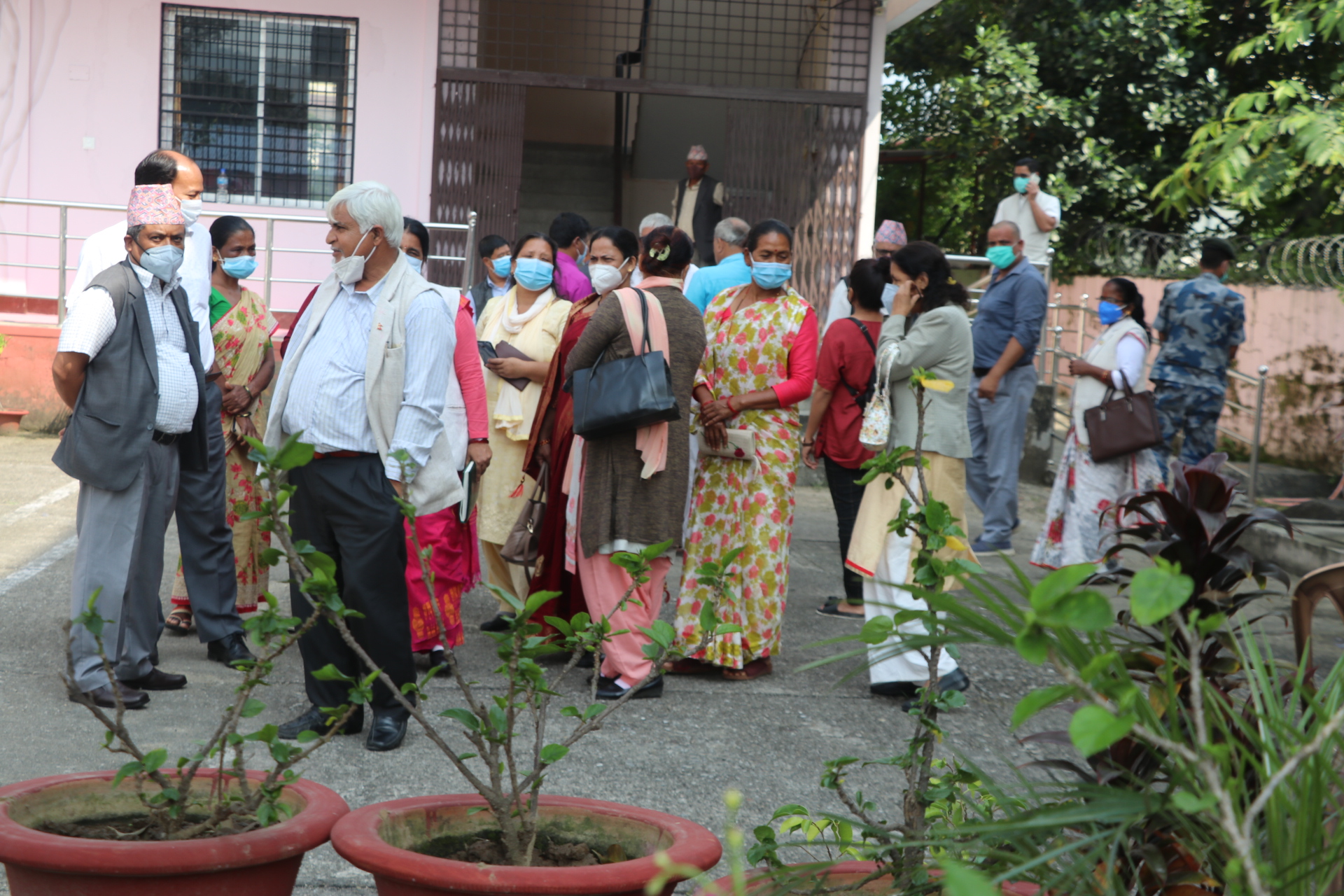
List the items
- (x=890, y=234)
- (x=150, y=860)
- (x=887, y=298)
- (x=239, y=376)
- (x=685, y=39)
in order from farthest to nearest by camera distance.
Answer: (x=685, y=39), (x=890, y=234), (x=887, y=298), (x=239, y=376), (x=150, y=860)

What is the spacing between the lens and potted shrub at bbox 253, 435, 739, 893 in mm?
2230

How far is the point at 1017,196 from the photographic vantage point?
11.3 m

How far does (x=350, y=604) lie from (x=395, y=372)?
0.77 meters

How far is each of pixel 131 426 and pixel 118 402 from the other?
0.09 metres

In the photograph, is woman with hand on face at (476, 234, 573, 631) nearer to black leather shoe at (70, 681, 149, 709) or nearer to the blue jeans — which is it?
black leather shoe at (70, 681, 149, 709)

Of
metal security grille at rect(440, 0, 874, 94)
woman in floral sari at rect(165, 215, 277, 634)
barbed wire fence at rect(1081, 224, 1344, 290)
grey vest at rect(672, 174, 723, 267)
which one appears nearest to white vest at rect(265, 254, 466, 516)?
woman in floral sari at rect(165, 215, 277, 634)

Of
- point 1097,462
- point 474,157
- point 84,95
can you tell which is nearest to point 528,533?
point 1097,462

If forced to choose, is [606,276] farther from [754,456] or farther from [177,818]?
[177,818]

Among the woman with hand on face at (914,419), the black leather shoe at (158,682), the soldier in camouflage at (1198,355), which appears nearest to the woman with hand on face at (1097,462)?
the soldier in camouflage at (1198,355)

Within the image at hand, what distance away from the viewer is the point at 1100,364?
7586 mm

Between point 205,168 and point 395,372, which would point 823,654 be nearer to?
point 395,372

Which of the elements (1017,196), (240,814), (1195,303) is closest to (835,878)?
(240,814)

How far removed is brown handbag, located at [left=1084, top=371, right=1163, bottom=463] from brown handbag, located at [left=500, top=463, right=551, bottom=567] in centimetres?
345

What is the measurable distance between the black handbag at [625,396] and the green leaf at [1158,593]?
3620mm
